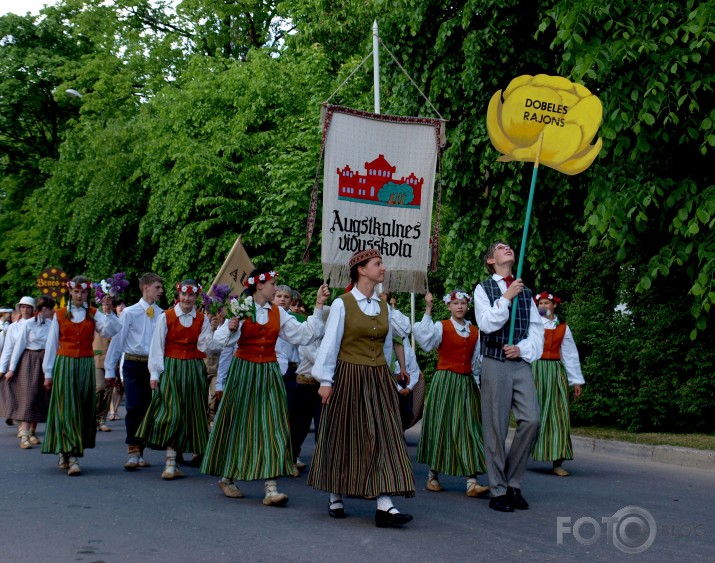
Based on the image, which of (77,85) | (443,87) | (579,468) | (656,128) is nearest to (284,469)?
(579,468)

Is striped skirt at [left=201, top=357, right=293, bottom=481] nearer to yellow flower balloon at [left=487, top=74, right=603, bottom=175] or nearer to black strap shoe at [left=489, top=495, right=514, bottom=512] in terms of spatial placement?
black strap shoe at [left=489, top=495, right=514, bottom=512]

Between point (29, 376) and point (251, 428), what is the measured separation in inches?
243

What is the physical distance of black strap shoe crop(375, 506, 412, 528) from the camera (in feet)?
23.7

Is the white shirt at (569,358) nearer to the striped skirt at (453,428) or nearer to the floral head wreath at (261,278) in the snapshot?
the striped skirt at (453,428)

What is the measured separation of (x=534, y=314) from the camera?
8352 mm

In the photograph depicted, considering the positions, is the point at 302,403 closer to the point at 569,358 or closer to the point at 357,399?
the point at 569,358

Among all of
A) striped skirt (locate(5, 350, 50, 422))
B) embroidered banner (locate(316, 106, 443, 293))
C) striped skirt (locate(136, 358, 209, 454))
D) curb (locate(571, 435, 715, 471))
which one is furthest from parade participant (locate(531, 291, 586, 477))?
striped skirt (locate(5, 350, 50, 422))

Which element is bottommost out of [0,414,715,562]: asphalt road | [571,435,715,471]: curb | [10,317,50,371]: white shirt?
[0,414,715,562]: asphalt road

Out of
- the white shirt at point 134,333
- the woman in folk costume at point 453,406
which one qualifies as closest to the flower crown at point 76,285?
the white shirt at point 134,333

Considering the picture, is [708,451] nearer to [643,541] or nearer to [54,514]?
[643,541]

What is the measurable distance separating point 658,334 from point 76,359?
7.45 meters

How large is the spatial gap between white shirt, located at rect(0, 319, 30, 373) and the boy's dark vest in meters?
7.82

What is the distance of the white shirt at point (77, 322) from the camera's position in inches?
414

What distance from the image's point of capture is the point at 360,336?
7.55 m
